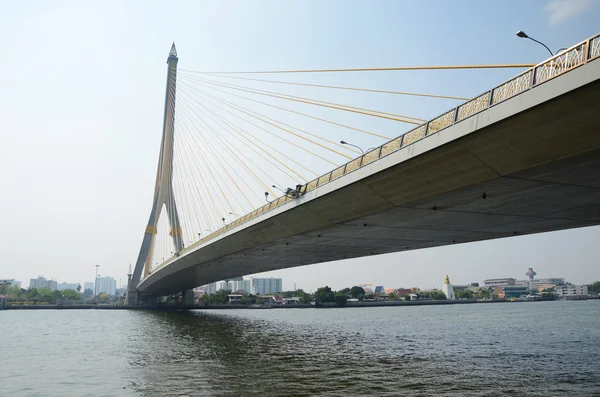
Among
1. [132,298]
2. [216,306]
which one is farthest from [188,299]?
[216,306]

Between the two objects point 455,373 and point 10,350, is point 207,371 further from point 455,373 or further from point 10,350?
point 10,350

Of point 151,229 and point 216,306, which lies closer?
point 151,229

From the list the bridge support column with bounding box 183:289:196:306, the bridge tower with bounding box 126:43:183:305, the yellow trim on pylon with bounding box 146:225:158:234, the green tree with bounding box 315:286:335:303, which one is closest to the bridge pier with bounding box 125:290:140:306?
the bridge support column with bounding box 183:289:196:306

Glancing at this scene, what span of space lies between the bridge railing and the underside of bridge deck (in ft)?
1.27

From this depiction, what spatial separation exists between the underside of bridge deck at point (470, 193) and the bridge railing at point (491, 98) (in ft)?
1.27

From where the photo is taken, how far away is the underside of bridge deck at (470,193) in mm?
14391

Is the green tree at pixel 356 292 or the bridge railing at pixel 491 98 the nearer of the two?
the bridge railing at pixel 491 98

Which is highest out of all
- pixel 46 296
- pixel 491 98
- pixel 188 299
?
pixel 491 98

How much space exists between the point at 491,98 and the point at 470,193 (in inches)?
253

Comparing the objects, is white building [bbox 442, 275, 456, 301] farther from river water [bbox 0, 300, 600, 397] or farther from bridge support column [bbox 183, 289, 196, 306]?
river water [bbox 0, 300, 600, 397]

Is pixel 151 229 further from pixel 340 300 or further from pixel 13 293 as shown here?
pixel 13 293

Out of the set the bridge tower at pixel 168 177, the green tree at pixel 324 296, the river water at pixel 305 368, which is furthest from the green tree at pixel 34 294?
the river water at pixel 305 368

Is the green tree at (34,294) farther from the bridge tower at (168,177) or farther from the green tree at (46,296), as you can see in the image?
the bridge tower at (168,177)

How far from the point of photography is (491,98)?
1503cm
